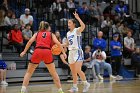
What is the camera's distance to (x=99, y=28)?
798 inches

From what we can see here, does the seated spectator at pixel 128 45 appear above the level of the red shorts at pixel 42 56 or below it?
below

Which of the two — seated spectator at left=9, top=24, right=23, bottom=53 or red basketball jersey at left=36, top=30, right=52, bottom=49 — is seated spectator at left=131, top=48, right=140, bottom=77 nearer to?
seated spectator at left=9, top=24, right=23, bottom=53

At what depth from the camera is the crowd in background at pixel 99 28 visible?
53.2ft

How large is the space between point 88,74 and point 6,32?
4230 millimetres

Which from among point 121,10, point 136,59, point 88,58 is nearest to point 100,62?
point 88,58

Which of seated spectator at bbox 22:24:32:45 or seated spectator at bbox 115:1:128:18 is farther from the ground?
seated spectator at bbox 115:1:128:18

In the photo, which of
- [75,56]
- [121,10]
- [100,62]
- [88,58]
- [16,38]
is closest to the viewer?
[75,56]

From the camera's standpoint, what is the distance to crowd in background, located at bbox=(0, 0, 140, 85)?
16.2m

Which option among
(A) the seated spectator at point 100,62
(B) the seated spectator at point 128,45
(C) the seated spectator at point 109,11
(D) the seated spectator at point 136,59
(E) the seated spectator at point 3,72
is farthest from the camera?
(C) the seated spectator at point 109,11

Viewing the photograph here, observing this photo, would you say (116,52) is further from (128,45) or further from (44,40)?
(44,40)

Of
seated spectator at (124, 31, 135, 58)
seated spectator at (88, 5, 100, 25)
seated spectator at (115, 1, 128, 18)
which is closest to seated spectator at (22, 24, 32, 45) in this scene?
seated spectator at (88, 5, 100, 25)

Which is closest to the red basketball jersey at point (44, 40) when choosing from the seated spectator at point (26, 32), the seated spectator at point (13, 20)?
the seated spectator at point (26, 32)

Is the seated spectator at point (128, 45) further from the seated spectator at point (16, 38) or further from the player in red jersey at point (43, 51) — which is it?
the player in red jersey at point (43, 51)

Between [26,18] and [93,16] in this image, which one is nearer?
[26,18]
